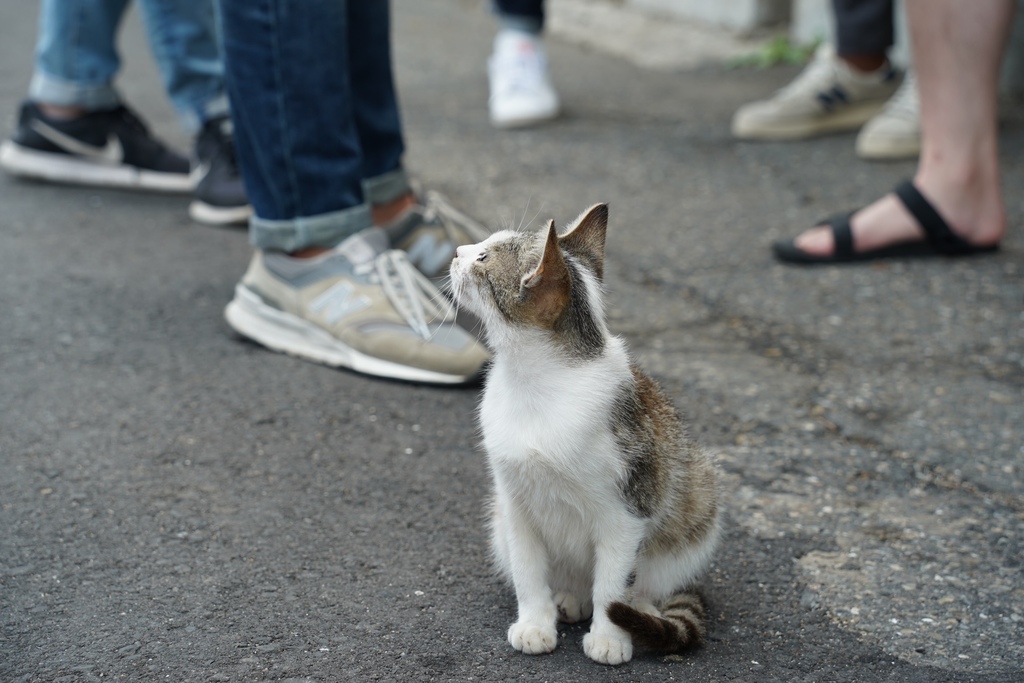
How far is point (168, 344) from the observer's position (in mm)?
2869

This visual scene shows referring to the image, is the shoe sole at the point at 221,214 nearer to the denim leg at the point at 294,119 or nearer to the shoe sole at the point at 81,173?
the shoe sole at the point at 81,173

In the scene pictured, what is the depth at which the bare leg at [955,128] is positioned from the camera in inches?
122

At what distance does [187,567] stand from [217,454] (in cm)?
45

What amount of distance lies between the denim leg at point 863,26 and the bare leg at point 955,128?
3.75 feet

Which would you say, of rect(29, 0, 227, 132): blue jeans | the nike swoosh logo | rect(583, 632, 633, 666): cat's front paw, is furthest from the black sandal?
the nike swoosh logo

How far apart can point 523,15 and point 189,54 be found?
1.69m

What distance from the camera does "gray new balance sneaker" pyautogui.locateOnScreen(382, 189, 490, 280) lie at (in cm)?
299

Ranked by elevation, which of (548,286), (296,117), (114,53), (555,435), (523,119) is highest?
(548,286)

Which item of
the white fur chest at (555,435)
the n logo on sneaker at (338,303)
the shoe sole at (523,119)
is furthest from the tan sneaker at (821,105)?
the white fur chest at (555,435)

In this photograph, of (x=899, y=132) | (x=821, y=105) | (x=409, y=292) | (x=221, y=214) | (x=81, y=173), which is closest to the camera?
(x=409, y=292)

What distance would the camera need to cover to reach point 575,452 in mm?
1627

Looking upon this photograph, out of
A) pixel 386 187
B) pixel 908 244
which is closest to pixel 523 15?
pixel 386 187

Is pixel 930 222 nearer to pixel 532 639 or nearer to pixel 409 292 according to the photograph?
pixel 409 292

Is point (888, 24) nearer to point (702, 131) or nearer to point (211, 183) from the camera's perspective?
point (702, 131)
